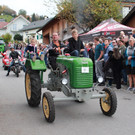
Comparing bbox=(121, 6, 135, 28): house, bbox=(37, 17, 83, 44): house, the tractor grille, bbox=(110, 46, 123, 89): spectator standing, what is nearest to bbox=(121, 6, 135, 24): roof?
bbox=(121, 6, 135, 28): house

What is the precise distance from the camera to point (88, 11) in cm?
2397

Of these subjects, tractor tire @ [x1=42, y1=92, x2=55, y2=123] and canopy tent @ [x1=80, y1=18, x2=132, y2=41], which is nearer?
tractor tire @ [x1=42, y1=92, x2=55, y2=123]

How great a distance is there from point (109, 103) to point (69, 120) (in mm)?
948

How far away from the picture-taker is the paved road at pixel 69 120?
4.59 m

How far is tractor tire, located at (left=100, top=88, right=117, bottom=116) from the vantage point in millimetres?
5328

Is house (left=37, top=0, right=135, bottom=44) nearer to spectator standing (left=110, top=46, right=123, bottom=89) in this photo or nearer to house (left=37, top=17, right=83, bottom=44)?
house (left=37, top=17, right=83, bottom=44)

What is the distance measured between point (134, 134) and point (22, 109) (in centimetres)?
295

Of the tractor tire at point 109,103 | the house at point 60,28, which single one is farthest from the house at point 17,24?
the tractor tire at point 109,103

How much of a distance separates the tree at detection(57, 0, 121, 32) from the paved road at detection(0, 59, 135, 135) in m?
16.8

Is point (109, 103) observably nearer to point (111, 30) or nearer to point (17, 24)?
point (111, 30)

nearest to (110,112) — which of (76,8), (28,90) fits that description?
(28,90)

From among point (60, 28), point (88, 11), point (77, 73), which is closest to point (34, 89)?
point (77, 73)

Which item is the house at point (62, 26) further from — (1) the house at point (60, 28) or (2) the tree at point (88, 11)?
(2) the tree at point (88, 11)

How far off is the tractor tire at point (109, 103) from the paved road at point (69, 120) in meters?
0.13
